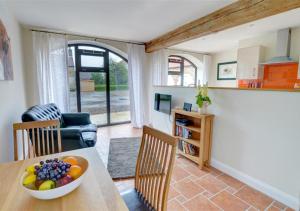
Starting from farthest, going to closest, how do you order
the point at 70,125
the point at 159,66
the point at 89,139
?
Result: 1. the point at 159,66
2. the point at 70,125
3. the point at 89,139

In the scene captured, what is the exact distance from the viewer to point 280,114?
74.5 inches

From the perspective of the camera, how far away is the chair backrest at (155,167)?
3.50 ft

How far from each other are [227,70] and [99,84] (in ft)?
14.0

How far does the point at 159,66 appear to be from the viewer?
16.6 ft

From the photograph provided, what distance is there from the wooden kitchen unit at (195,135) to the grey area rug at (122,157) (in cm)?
92

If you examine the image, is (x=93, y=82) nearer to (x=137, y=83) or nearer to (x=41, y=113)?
(x=137, y=83)

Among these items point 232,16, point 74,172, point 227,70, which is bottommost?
point 74,172

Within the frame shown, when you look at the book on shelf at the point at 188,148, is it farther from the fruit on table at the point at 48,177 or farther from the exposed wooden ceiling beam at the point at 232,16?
the fruit on table at the point at 48,177

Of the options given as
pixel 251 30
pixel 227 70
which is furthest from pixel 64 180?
pixel 227 70

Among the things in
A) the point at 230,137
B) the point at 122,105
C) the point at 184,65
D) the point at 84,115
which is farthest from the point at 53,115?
the point at 184,65

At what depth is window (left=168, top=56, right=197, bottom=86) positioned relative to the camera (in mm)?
5957

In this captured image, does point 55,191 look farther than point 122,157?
No

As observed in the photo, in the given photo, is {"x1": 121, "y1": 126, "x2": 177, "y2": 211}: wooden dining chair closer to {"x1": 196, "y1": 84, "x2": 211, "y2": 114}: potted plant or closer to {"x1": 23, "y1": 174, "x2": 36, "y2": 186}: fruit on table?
{"x1": 23, "y1": 174, "x2": 36, "y2": 186}: fruit on table

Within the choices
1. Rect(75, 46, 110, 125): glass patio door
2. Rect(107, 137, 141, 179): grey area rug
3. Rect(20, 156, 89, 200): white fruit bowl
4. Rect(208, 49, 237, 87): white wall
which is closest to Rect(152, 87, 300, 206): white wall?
Rect(107, 137, 141, 179): grey area rug
